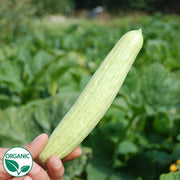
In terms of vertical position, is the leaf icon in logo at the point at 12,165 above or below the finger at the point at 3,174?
above

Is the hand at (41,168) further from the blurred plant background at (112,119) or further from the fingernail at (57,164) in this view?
the blurred plant background at (112,119)

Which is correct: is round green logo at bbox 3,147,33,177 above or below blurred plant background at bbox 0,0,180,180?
above

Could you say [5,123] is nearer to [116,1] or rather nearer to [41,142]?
[41,142]

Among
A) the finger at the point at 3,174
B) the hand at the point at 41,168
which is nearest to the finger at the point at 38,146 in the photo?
the hand at the point at 41,168

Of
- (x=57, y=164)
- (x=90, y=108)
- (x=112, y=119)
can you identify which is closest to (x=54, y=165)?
(x=57, y=164)

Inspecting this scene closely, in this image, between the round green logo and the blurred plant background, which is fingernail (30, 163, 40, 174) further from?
the blurred plant background

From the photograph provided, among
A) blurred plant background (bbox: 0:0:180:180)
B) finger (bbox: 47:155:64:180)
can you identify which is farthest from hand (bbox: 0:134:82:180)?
blurred plant background (bbox: 0:0:180:180)

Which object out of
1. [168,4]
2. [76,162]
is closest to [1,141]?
[76,162]
